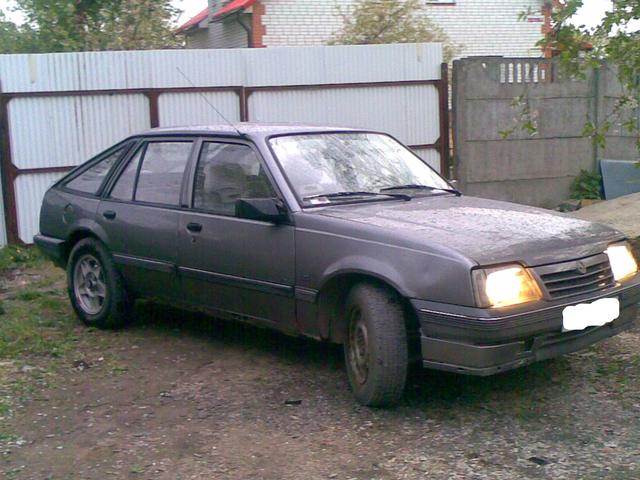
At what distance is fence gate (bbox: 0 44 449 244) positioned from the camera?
10.4m

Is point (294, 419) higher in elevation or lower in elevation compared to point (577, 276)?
lower

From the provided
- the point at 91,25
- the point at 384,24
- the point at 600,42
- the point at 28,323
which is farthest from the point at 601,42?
the point at 91,25

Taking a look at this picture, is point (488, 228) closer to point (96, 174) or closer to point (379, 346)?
point (379, 346)

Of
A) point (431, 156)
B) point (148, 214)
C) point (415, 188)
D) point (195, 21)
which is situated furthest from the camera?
point (195, 21)

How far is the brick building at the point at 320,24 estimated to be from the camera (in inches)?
800

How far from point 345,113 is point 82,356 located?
6.09 metres

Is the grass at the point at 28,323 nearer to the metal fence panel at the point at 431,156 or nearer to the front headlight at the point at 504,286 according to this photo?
the front headlight at the point at 504,286

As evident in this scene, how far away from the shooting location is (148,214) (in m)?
6.50

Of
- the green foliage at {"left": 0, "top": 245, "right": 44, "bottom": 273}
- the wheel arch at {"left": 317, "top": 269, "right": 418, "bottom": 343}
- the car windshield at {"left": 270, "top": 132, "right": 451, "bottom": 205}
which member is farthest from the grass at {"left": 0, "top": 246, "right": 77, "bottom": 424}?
the car windshield at {"left": 270, "top": 132, "right": 451, "bottom": 205}

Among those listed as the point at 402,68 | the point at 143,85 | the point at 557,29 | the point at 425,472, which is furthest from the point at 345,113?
the point at 425,472

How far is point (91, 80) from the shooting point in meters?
10.6

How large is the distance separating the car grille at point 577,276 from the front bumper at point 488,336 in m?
0.07

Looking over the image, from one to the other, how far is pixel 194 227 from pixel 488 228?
202 centimetres

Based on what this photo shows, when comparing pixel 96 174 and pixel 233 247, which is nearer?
pixel 233 247
